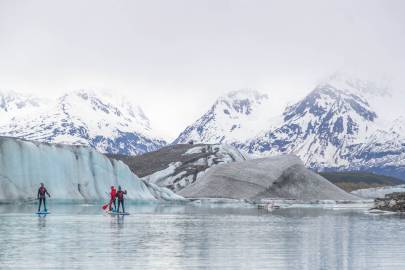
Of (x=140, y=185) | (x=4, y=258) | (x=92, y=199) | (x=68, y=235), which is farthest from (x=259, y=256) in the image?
(x=140, y=185)

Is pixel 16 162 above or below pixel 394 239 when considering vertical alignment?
above

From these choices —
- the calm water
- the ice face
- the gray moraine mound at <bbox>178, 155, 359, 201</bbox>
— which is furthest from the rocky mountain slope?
the calm water

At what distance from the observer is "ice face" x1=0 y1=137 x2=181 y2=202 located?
7675cm

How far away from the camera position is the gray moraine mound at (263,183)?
119m

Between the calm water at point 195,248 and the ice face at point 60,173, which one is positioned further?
the ice face at point 60,173

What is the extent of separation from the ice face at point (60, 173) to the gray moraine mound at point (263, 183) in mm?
21457

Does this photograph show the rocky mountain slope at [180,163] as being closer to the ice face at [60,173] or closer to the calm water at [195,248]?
the ice face at [60,173]

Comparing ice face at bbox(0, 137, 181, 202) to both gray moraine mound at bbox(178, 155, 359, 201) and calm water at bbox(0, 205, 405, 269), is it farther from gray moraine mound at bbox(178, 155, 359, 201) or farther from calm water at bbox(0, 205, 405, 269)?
calm water at bbox(0, 205, 405, 269)

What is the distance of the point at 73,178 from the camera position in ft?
283

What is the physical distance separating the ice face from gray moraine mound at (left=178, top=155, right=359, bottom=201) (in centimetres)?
2146

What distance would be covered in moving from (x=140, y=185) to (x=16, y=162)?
23.3 meters

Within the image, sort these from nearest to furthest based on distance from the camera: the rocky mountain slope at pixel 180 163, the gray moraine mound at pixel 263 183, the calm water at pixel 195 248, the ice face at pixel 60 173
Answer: the calm water at pixel 195 248
the ice face at pixel 60 173
the gray moraine mound at pixel 263 183
the rocky mountain slope at pixel 180 163

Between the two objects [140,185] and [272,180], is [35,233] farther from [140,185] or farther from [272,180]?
[272,180]

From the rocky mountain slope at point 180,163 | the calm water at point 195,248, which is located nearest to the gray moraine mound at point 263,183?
the rocky mountain slope at point 180,163
